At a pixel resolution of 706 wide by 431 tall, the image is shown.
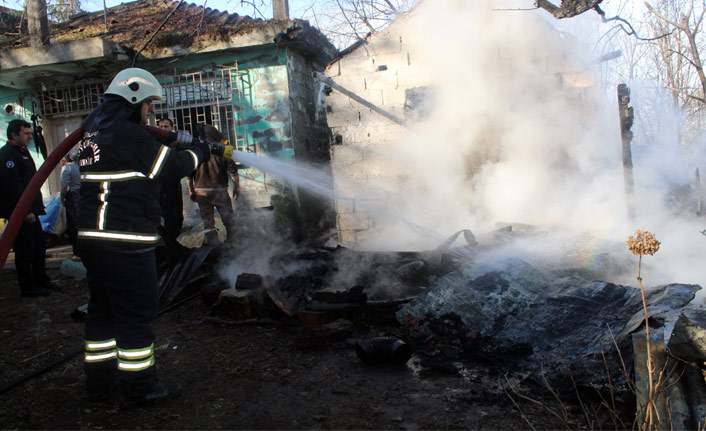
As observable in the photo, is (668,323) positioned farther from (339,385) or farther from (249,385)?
(249,385)

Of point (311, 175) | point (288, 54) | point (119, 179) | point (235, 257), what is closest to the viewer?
point (119, 179)

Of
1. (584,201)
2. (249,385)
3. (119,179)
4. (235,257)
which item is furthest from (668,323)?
(584,201)

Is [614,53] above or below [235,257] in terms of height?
above


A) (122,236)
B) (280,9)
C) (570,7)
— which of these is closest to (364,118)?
(280,9)

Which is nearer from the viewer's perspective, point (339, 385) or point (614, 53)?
point (339, 385)

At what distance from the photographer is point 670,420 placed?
6.84 feet

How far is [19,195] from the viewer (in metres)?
5.62

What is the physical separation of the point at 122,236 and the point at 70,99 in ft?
28.3

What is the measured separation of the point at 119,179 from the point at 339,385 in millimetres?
2011

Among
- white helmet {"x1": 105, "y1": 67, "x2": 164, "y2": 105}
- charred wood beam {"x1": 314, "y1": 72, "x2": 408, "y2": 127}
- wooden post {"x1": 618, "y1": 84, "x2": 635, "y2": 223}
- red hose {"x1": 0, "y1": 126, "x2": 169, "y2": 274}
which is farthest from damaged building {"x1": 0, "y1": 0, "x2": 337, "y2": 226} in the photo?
white helmet {"x1": 105, "y1": 67, "x2": 164, "y2": 105}

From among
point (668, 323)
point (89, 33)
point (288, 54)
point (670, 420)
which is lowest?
point (670, 420)

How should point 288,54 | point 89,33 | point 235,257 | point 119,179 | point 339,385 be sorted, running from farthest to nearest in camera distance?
point 89,33
point 288,54
point 235,257
point 339,385
point 119,179

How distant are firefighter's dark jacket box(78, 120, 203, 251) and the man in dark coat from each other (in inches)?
119

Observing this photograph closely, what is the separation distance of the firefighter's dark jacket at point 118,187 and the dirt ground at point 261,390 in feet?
3.55
